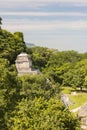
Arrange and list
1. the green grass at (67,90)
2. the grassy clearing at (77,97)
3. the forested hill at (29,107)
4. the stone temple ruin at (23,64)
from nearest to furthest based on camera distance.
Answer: the forested hill at (29,107) < the grassy clearing at (77,97) < the stone temple ruin at (23,64) < the green grass at (67,90)

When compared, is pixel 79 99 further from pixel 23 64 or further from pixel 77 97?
pixel 23 64

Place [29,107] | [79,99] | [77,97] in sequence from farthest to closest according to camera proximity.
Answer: [77,97] < [79,99] < [29,107]

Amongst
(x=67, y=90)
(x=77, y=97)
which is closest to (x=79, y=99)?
(x=77, y=97)

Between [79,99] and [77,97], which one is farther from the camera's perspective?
[77,97]

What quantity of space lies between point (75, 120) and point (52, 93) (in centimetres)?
1970

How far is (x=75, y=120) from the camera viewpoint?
117ft

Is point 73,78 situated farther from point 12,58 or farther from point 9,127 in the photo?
point 9,127

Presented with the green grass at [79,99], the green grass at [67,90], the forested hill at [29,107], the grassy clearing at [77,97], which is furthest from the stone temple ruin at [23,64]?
the forested hill at [29,107]

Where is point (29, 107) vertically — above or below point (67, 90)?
above

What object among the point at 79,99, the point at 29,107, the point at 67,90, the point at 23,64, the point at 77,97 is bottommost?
the point at 79,99

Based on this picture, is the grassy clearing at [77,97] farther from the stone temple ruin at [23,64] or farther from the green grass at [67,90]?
the stone temple ruin at [23,64]

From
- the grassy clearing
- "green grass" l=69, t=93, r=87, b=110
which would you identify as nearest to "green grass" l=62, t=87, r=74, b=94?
the grassy clearing

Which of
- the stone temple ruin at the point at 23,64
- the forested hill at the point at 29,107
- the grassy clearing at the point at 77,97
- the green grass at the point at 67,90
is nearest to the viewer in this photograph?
the forested hill at the point at 29,107

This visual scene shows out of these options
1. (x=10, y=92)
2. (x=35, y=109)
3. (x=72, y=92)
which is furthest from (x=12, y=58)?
(x=35, y=109)
